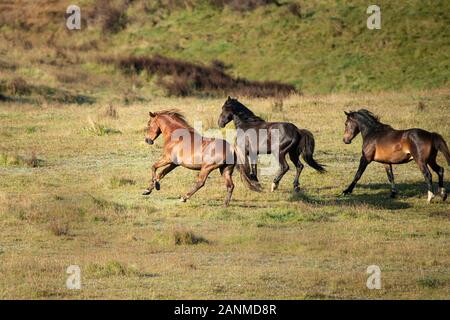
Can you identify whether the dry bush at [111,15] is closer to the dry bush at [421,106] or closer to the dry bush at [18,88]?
the dry bush at [18,88]

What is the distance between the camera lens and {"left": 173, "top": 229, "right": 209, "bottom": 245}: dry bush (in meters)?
16.4

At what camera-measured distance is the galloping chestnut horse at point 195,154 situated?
1911 centimetres

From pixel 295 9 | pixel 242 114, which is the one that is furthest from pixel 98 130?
pixel 295 9

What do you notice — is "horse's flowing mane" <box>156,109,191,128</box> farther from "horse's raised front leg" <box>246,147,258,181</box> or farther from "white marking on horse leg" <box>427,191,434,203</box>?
"white marking on horse leg" <box>427,191,434,203</box>

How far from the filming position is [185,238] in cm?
1644

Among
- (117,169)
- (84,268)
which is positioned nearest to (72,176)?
(117,169)

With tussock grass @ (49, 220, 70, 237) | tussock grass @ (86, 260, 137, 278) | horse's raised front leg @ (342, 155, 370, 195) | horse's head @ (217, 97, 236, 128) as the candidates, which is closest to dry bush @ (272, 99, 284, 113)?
horse's head @ (217, 97, 236, 128)

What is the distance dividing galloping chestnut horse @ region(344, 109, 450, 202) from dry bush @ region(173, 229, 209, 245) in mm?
5158

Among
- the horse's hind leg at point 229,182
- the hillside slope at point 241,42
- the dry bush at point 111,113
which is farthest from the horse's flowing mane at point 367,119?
the hillside slope at point 241,42

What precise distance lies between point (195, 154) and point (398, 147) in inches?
163

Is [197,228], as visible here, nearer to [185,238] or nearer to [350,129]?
[185,238]

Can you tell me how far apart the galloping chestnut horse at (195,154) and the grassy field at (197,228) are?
518mm
